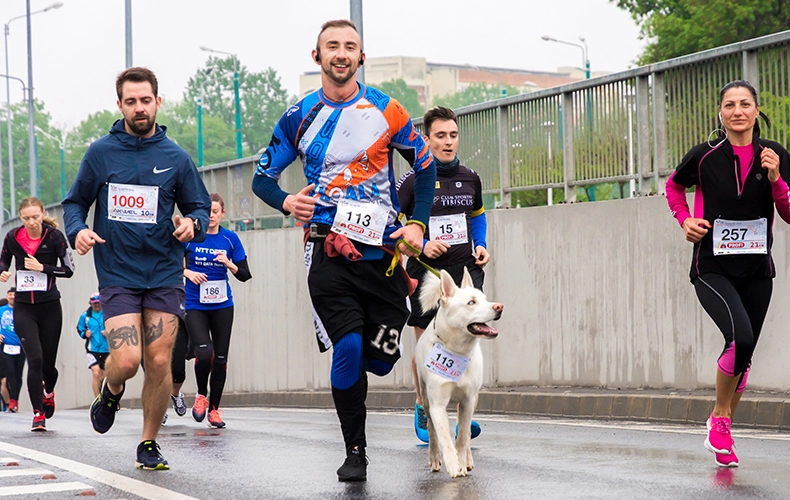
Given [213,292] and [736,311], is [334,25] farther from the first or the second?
[213,292]

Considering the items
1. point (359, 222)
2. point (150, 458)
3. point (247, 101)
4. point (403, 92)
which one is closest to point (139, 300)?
point (150, 458)

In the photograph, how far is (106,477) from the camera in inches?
304

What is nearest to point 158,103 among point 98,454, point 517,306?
point 98,454

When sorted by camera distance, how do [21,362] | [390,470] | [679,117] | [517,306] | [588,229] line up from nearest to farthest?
[390,470] < [679,117] < [588,229] < [517,306] < [21,362]

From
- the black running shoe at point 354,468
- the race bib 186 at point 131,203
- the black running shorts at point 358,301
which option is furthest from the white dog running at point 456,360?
the race bib 186 at point 131,203

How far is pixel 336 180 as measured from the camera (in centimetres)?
727

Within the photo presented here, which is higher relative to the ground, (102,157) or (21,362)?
(102,157)

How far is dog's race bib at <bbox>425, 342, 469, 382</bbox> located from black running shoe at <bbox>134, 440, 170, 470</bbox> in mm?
1701

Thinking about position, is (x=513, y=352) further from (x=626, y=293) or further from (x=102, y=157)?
(x=102, y=157)

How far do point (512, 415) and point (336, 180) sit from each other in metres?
7.45

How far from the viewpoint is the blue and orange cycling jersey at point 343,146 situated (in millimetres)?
7273

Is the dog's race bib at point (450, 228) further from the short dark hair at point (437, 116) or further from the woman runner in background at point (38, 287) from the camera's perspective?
the woman runner in background at point (38, 287)

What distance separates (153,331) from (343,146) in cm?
175

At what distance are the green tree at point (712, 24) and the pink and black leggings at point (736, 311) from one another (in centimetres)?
4151
